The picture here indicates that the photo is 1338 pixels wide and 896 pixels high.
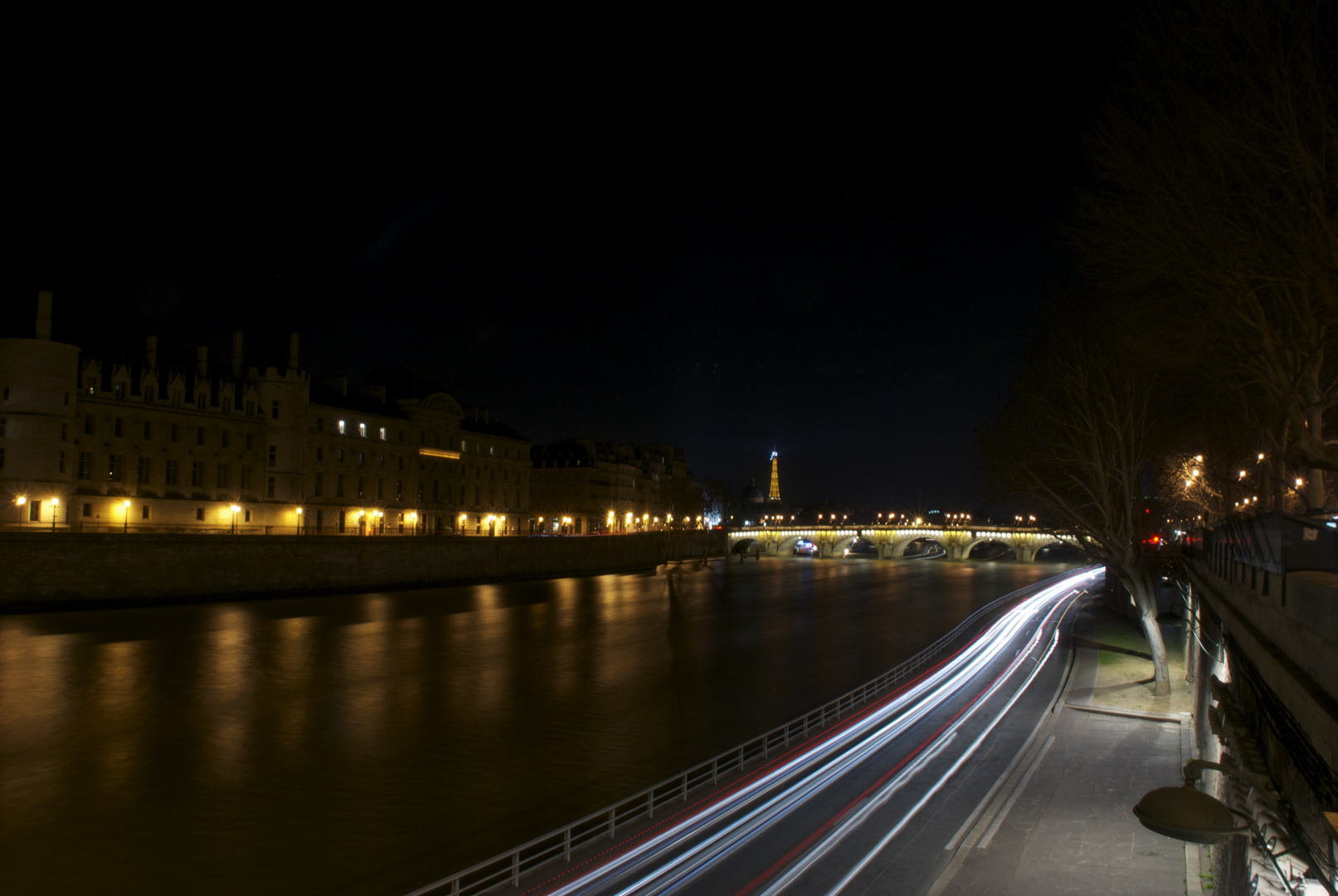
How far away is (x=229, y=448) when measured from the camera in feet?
172

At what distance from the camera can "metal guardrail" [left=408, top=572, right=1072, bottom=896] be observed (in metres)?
10.6

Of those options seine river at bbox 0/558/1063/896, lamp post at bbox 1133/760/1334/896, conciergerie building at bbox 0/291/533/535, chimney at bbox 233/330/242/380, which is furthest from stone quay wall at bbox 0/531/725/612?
lamp post at bbox 1133/760/1334/896

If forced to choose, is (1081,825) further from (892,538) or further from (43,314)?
(892,538)

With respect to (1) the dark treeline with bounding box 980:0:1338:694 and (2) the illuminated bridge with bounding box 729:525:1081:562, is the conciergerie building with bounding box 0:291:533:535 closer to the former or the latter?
(1) the dark treeline with bounding box 980:0:1338:694

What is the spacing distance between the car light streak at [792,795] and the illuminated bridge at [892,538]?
275 ft

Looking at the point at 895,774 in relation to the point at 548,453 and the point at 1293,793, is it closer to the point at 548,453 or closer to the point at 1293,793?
the point at 1293,793

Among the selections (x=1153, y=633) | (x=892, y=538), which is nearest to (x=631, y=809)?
(x=1153, y=633)

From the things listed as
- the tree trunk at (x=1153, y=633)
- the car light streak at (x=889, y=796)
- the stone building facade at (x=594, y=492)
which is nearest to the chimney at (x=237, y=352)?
the stone building facade at (x=594, y=492)

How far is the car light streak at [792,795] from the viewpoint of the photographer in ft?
37.1

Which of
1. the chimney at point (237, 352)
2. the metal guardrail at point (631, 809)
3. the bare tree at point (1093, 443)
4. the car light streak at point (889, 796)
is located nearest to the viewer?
the metal guardrail at point (631, 809)

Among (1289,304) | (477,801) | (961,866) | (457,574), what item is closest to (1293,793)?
(961,866)

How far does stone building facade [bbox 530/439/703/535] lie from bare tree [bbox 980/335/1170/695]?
6395cm

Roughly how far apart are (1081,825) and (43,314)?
157 feet

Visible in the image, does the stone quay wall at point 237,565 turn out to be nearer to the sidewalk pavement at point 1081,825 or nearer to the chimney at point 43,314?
the chimney at point 43,314
